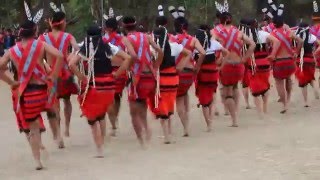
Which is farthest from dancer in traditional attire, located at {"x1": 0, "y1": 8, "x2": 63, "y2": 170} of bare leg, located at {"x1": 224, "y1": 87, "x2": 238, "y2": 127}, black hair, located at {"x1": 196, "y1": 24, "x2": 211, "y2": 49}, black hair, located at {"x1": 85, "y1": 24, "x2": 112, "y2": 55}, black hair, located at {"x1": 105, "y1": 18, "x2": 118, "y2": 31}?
bare leg, located at {"x1": 224, "y1": 87, "x2": 238, "y2": 127}

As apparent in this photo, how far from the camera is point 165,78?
11148mm

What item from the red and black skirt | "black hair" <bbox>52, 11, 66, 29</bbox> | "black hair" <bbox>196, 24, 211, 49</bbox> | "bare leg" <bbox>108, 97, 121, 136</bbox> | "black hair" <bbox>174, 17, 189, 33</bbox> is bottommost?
"bare leg" <bbox>108, 97, 121, 136</bbox>

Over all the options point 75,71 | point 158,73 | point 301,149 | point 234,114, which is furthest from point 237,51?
point 75,71

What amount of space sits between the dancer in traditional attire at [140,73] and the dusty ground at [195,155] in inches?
23.0

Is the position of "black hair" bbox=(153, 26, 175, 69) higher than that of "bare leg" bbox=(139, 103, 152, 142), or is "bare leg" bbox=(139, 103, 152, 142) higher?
"black hair" bbox=(153, 26, 175, 69)

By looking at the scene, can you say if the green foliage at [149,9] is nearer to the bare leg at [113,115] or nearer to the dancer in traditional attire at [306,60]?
the dancer in traditional attire at [306,60]

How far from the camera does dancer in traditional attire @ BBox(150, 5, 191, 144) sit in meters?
11.1

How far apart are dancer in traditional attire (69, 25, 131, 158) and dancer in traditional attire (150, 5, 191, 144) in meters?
1.16

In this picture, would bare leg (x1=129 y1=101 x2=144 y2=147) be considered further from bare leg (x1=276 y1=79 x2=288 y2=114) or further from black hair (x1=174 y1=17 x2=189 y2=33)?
bare leg (x1=276 y1=79 x2=288 y2=114)

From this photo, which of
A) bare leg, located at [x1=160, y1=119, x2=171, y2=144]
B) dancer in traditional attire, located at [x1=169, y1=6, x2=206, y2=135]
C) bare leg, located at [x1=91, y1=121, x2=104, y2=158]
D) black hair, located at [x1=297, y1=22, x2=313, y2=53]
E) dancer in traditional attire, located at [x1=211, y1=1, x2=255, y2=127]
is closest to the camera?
bare leg, located at [x1=91, y1=121, x2=104, y2=158]

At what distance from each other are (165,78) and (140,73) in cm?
66

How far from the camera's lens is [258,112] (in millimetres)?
13789

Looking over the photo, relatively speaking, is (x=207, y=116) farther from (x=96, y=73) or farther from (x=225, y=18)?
(x=96, y=73)

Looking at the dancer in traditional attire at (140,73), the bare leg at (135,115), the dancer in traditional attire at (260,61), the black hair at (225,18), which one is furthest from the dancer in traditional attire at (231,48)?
the bare leg at (135,115)
